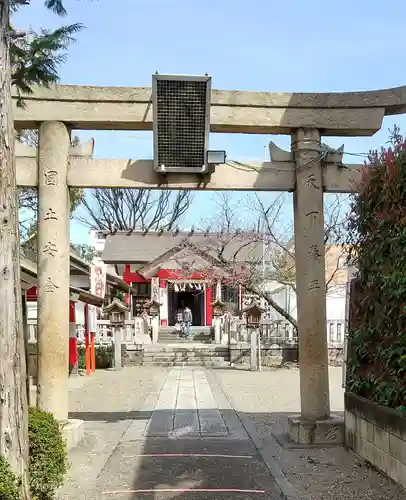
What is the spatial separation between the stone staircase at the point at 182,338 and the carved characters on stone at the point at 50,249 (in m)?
24.1

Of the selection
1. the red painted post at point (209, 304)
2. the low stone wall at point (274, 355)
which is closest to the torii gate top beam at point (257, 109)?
the low stone wall at point (274, 355)

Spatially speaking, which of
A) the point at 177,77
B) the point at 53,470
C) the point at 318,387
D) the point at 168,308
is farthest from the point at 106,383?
the point at 168,308

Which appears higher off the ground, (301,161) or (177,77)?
(177,77)

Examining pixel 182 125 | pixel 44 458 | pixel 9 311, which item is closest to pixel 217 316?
pixel 182 125

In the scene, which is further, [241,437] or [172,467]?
[241,437]

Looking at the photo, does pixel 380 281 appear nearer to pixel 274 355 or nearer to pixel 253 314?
pixel 253 314

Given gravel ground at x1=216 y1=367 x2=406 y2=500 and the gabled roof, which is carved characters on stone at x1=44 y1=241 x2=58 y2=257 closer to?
gravel ground at x1=216 y1=367 x2=406 y2=500

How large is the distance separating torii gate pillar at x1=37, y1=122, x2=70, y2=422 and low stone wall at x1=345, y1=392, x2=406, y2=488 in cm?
395

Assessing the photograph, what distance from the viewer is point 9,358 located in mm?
4441

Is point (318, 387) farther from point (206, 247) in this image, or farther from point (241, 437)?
point (206, 247)

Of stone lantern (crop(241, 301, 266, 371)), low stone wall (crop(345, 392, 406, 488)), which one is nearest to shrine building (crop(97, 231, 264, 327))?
stone lantern (crop(241, 301, 266, 371))

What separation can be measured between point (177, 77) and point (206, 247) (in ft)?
68.8

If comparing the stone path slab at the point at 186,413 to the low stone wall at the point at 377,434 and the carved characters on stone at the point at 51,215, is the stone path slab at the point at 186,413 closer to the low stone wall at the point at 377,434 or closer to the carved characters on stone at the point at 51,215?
the low stone wall at the point at 377,434

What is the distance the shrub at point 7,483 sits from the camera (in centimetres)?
→ 412
